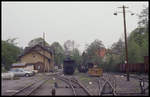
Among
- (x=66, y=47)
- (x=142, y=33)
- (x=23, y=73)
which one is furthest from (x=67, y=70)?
(x=66, y=47)

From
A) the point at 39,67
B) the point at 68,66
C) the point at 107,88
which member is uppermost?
the point at 68,66

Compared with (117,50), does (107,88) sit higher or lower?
lower

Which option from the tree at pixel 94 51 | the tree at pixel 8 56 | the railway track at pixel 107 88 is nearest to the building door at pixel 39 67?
the tree at pixel 8 56

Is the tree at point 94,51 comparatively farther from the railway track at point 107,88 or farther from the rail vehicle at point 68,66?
the railway track at point 107,88

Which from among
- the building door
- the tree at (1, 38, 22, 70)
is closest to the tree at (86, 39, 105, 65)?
the building door

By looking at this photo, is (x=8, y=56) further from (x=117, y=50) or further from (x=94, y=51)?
(x=117, y=50)

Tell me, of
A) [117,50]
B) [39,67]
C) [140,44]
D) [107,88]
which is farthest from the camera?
[117,50]

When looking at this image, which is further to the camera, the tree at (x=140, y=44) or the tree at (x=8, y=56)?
the tree at (x=8, y=56)

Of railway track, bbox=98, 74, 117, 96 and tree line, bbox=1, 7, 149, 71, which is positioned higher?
tree line, bbox=1, 7, 149, 71

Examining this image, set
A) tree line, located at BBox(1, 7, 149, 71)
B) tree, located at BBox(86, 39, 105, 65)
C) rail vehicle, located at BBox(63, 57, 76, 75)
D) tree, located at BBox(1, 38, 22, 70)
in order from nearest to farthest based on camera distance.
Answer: rail vehicle, located at BBox(63, 57, 76, 75) < tree line, located at BBox(1, 7, 149, 71) < tree, located at BBox(1, 38, 22, 70) < tree, located at BBox(86, 39, 105, 65)

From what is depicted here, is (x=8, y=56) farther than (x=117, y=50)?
No

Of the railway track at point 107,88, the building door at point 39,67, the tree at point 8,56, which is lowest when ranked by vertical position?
the railway track at point 107,88

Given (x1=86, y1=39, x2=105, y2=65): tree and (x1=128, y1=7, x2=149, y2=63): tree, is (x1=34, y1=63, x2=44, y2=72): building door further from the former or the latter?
(x1=128, y1=7, x2=149, y2=63): tree

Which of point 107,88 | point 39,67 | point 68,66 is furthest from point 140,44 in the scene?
point 107,88
